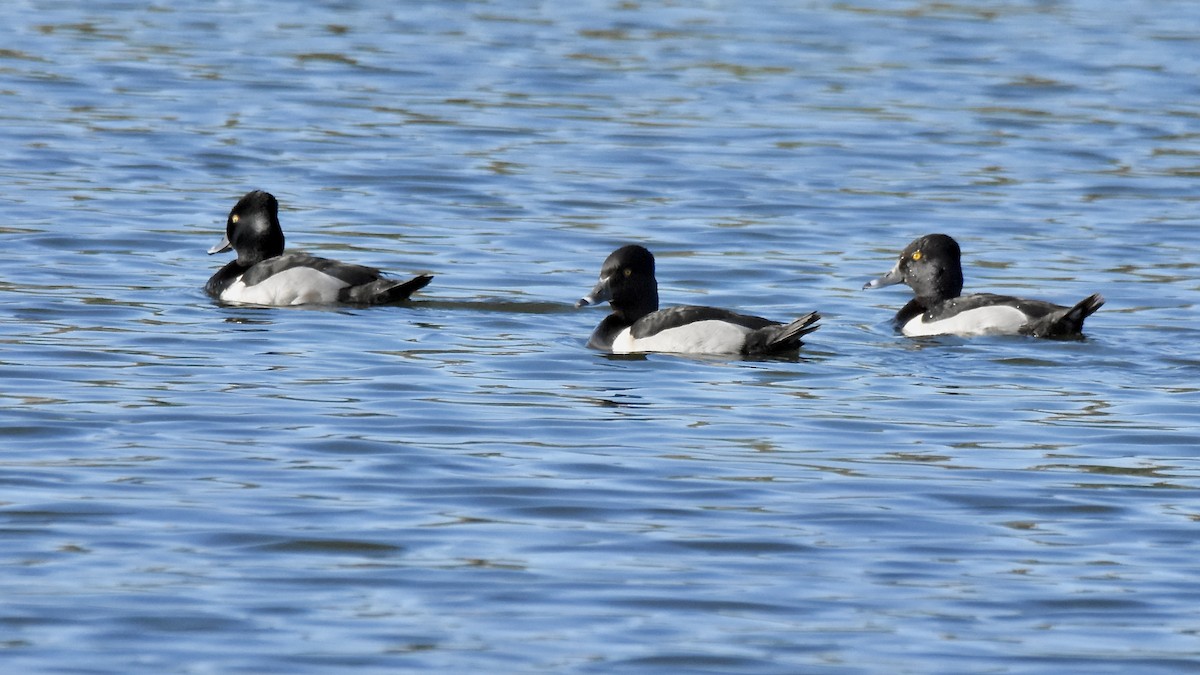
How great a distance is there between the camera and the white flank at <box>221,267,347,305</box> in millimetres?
14156

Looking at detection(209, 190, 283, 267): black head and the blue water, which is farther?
detection(209, 190, 283, 267): black head

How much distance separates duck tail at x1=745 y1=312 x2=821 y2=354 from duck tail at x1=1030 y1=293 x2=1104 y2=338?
1.55m

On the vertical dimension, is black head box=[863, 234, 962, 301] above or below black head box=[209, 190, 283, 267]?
below

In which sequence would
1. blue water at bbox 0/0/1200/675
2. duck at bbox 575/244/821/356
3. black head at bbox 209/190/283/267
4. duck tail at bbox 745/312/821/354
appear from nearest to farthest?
blue water at bbox 0/0/1200/675 < duck tail at bbox 745/312/821/354 < duck at bbox 575/244/821/356 < black head at bbox 209/190/283/267

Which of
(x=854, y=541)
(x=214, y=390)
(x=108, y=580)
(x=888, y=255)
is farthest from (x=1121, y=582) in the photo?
(x=888, y=255)

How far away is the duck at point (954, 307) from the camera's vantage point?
13250 mm

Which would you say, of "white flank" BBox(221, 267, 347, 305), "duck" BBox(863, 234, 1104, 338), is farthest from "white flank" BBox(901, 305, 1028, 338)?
"white flank" BBox(221, 267, 347, 305)

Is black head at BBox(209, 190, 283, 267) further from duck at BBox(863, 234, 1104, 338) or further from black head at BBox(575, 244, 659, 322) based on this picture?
duck at BBox(863, 234, 1104, 338)

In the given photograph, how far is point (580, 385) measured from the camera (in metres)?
11.7

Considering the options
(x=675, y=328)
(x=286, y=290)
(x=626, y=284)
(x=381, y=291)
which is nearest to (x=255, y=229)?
(x=286, y=290)

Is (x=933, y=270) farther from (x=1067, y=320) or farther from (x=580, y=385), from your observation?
(x=580, y=385)

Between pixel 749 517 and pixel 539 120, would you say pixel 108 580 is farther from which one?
pixel 539 120

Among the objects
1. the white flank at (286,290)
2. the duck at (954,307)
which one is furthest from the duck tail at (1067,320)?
the white flank at (286,290)

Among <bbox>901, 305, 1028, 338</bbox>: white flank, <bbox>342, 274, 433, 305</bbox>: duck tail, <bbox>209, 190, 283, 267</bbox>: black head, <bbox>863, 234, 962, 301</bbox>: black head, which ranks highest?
<bbox>209, 190, 283, 267</bbox>: black head
